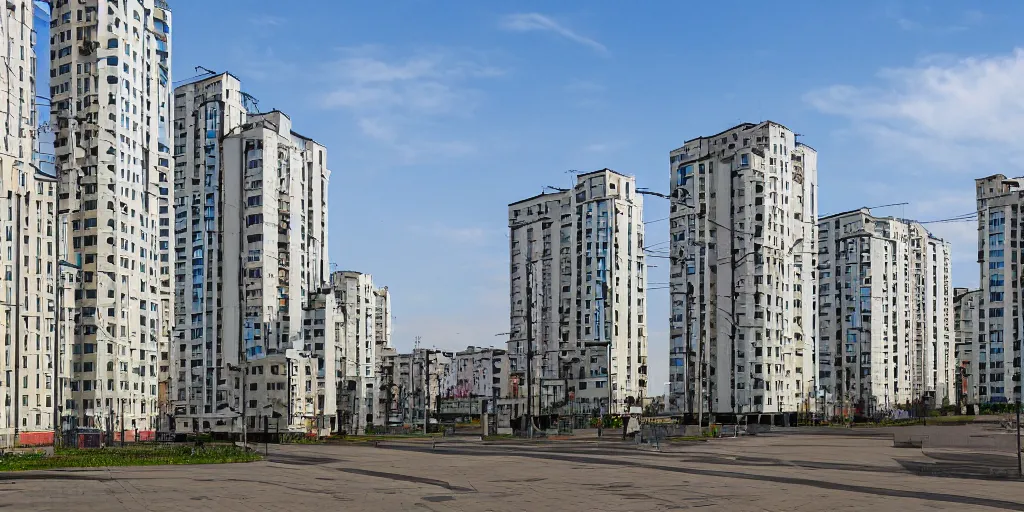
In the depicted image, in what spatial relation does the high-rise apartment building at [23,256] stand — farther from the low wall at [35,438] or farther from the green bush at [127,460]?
the green bush at [127,460]

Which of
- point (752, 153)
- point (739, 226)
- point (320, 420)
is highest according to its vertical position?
point (752, 153)

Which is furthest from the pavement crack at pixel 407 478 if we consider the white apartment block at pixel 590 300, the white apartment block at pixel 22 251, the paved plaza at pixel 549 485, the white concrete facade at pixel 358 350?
the white concrete facade at pixel 358 350

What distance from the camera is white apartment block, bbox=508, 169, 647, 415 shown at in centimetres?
15875

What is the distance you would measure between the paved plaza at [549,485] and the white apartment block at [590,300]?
109791 millimetres

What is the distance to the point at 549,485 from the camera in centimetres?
3234

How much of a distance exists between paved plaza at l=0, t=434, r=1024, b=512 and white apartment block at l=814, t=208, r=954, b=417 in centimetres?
12323

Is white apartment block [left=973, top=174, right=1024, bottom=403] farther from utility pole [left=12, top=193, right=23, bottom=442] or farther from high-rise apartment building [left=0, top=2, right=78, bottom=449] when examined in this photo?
utility pole [left=12, top=193, right=23, bottom=442]

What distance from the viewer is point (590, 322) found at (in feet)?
525

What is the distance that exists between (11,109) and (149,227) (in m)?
41.6

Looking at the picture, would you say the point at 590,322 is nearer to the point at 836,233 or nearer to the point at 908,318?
the point at 836,233

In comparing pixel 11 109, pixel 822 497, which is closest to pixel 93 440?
pixel 11 109

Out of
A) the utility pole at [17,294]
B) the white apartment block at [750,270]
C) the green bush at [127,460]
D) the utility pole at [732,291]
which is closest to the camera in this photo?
the green bush at [127,460]

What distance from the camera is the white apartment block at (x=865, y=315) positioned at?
547 feet

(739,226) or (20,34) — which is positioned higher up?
(20,34)
